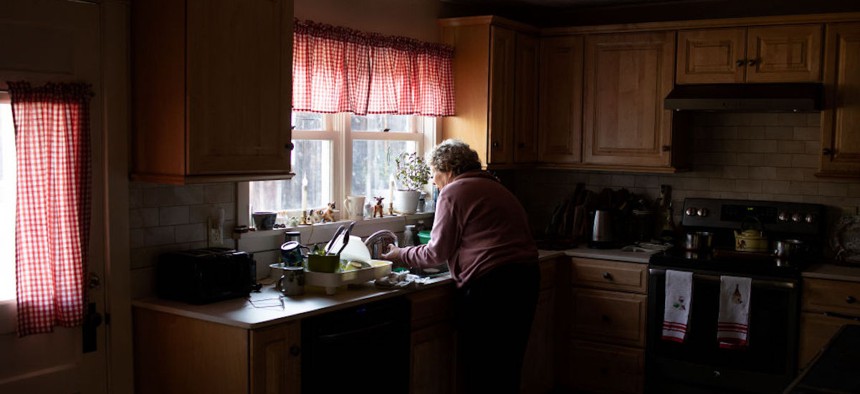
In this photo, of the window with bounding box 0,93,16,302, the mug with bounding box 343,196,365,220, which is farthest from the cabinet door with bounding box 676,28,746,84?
the window with bounding box 0,93,16,302

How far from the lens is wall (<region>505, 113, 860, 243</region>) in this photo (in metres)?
4.80

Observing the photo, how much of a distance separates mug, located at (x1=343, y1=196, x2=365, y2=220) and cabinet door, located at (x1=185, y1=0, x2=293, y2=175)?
0.85 meters

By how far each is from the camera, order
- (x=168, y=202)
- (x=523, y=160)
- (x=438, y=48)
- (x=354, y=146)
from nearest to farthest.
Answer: (x=168, y=202) < (x=354, y=146) < (x=438, y=48) < (x=523, y=160)

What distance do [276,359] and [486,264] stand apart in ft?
3.57

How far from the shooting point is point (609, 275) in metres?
4.76

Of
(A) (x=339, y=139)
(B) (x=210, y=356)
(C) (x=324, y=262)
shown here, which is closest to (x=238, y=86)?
(C) (x=324, y=262)

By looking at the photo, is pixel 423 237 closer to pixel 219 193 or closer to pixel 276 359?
pixel 219 193

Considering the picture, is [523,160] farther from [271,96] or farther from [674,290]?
[271,96]

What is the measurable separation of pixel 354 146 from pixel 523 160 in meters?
1.17

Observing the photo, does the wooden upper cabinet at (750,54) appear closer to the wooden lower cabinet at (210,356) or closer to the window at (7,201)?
the wooden lower cabinet at (210,356)

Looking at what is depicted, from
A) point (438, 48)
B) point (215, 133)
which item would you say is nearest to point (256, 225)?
point (215, 133)

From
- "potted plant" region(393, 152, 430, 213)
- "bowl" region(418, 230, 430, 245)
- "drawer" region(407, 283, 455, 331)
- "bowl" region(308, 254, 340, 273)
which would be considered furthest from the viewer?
"potted plant" region(393, 152, 430, 213)

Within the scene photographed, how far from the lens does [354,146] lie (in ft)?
14.7

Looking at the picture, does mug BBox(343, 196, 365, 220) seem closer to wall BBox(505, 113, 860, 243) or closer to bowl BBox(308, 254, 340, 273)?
bowl BBox(308, 254, 340, 273)
